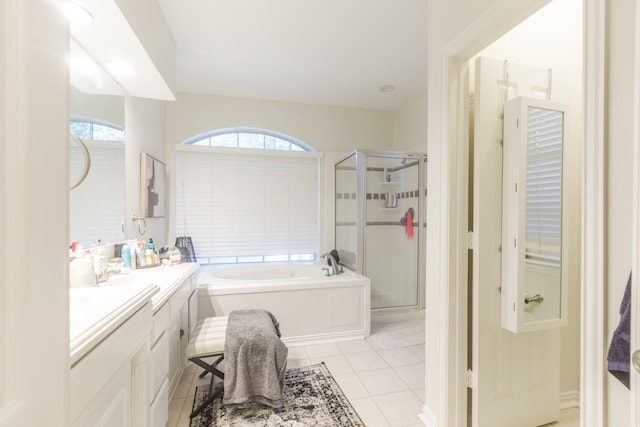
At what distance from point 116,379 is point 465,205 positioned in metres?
1.58

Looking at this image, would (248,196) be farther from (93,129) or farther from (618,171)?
(618,171)

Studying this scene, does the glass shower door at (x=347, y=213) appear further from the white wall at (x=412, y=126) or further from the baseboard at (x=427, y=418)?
the baseboard at (x=427, y=418)

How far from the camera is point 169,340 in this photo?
1.69m

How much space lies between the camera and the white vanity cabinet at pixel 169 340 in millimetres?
1315

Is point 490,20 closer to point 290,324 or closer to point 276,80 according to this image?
point 276,80

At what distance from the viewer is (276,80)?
3.11m

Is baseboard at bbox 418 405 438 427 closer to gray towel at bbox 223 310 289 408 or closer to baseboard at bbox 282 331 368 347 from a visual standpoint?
gray towel at bbox 223 310 289 408

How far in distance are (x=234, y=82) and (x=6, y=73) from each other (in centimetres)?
310

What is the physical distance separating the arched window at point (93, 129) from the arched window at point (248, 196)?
151 cm

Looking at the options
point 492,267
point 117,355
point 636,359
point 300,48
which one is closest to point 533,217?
point 492,267

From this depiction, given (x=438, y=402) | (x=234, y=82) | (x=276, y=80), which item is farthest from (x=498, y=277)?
(x=234, y=82)

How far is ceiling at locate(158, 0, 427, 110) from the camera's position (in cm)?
204

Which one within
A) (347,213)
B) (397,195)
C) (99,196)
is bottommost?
(347,213)

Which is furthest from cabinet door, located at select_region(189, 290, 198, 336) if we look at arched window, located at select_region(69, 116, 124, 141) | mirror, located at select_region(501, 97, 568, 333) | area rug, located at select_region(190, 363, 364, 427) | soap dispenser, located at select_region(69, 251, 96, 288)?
mirror, located at select_region(501, 97, 568, 333)
